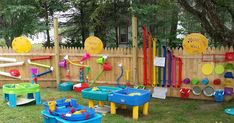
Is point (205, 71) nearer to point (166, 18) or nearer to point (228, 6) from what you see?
point (228, 6)

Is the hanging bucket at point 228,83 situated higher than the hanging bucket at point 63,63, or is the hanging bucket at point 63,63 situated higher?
the hanging bucket at point 63,63

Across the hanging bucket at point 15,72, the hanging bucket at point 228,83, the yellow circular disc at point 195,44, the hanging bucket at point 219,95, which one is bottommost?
the hanging bucket at point 219,95

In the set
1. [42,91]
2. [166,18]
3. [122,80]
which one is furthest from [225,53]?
[42,91]

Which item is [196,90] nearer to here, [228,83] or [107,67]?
[228,83]

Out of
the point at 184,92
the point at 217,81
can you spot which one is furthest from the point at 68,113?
the point at 217,81

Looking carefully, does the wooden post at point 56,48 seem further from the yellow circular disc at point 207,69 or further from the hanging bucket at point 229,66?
the hanging bucket at point 229,66

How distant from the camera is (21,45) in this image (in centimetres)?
1004

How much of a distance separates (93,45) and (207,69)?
3498 mm

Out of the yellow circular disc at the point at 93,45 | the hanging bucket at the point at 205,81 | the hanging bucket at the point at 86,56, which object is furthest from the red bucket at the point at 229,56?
the hanging bucket at the point at 86,56

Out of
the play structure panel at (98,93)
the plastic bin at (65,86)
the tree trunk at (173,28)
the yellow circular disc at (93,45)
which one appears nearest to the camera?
the play structure panel at (98,93)

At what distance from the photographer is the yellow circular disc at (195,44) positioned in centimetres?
794

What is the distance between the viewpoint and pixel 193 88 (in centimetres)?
829

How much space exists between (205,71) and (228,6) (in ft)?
6.16

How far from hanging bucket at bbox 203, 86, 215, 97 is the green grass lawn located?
0.71 feet
